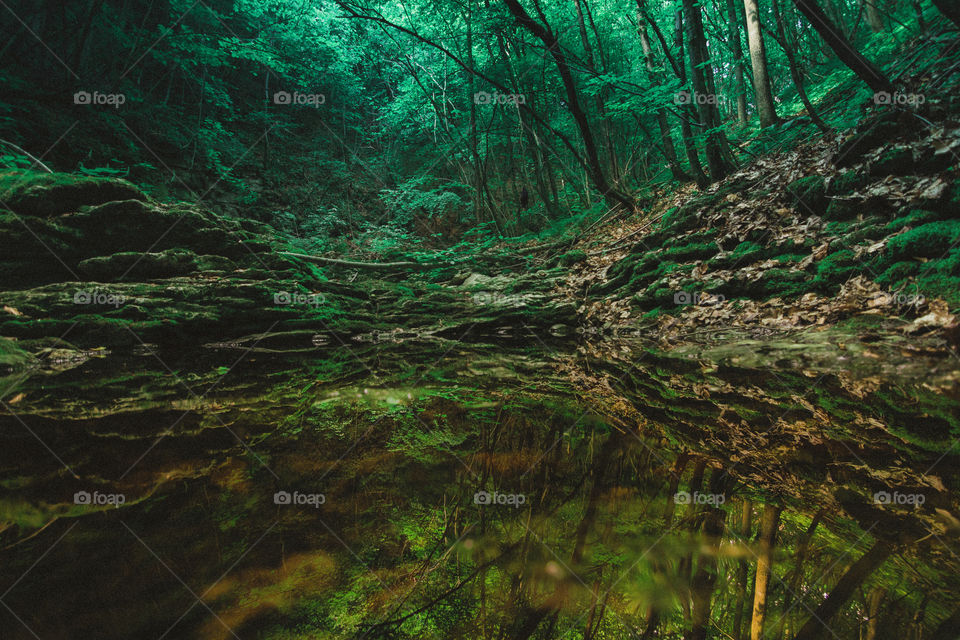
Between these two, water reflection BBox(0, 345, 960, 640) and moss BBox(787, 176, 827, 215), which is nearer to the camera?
water reflection BBox(0, 345, 960, 640)

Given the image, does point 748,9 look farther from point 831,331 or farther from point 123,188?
point 123,188

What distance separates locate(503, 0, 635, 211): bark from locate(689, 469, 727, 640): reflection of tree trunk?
789cm

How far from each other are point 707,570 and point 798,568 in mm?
307

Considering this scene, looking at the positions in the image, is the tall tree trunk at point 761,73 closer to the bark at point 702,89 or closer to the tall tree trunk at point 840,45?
the bark at point 702,89

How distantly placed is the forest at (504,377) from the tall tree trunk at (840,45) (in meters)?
0.05

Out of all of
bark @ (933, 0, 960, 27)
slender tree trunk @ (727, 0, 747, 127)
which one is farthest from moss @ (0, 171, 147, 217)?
slender tree trunk @ (727, 0, 747, 127)

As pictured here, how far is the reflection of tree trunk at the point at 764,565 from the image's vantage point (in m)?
1.42

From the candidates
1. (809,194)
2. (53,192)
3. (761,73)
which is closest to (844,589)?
(809,194)

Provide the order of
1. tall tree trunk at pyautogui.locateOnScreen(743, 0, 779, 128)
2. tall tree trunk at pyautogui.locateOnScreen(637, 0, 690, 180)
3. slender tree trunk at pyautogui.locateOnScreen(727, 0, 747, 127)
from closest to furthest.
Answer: tall tree trunk at pyautogui.locateOnScreen(743, 0, 779, 128) < tall tree trunk at pyautogui.locateOnScreen(637, 0, 690, 180) < slender tree trunk at pyautogui.locateOnScreen(727, 0, 747, 127)

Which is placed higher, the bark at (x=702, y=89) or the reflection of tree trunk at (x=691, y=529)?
the bark at (x=702, y=89)

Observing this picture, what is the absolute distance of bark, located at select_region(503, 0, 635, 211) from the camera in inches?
291

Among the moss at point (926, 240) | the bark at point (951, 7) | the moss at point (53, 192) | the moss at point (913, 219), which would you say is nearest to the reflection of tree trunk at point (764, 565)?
the moss at point (926, 240)

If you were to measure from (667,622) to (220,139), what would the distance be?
18.9 metres

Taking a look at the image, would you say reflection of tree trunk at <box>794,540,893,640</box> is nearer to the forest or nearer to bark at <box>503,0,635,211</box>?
the forest
